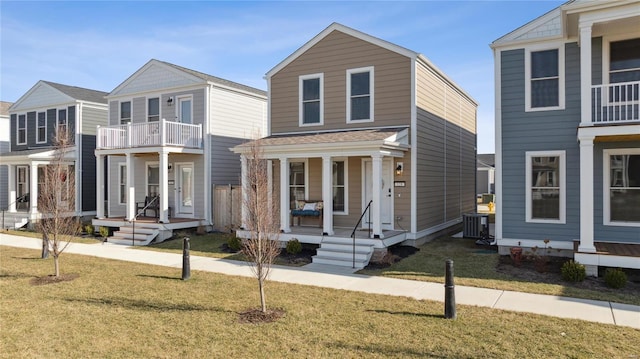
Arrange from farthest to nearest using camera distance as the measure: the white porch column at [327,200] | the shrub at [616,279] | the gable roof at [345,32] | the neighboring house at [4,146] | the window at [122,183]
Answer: the neighboring house at [4,146]
the window at [122,183]
the gable roof at [345,32]
the white porch column at [327,200]
the shrub at [616,279]

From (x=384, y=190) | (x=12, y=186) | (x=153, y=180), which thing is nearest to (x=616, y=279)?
(x=384, y=190)

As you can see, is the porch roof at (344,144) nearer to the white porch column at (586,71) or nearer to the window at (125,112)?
the white porch column at (586,71)

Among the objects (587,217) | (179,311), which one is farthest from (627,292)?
(179,311)

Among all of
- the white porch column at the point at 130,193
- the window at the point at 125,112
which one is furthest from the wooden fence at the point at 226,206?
the window at the point at 125,112

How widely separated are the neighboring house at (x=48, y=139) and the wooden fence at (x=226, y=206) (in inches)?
338

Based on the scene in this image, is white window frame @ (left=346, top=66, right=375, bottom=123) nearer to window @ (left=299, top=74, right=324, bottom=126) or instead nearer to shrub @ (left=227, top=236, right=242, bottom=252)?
window @ (left=299, top=74, right=324, bottom=126)

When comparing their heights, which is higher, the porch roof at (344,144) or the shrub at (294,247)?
the porch roof at (344,144)

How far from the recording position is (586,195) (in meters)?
9.57

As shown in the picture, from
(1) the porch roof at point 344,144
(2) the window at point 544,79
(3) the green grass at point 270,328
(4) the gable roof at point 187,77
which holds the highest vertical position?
(4) the gable roof at point 187,77

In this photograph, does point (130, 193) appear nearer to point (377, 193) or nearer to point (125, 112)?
point (125, 112)

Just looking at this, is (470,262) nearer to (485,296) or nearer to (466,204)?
(485,296)

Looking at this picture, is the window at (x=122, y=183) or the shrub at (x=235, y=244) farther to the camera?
the window at (x=122, y=183)

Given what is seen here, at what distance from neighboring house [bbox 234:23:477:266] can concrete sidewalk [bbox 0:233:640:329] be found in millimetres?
1544

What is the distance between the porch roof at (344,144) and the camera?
12.0 meters
